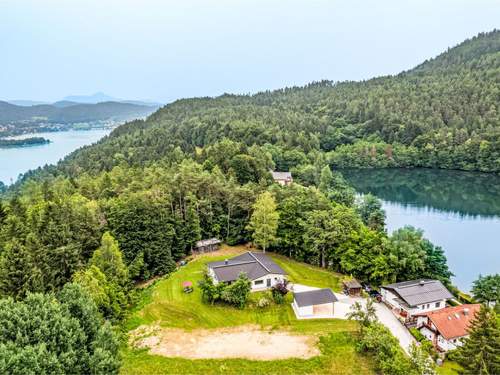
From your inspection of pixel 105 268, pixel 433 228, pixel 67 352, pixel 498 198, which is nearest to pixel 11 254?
pixel 105 268

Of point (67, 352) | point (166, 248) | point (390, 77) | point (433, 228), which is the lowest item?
point (433, 228)

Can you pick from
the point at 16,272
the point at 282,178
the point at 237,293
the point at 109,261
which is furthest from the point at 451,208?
the point at 16,272

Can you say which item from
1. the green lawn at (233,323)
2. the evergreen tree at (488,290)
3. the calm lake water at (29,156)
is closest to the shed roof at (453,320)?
the evergreen tree at (488,290)

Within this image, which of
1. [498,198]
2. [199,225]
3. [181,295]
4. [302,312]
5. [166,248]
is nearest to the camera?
[302,312]

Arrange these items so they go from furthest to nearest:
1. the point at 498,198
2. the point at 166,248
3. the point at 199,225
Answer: the point at 498,198
the point at 199,225
the point at 166,248

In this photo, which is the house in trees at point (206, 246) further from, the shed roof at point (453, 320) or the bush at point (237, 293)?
the shed roof at point (453, 320)

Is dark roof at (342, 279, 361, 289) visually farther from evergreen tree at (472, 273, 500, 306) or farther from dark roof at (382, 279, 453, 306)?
evergreen tree at (472, 273, 500, 306)

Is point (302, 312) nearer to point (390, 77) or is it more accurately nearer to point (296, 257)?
point (296, 257)
